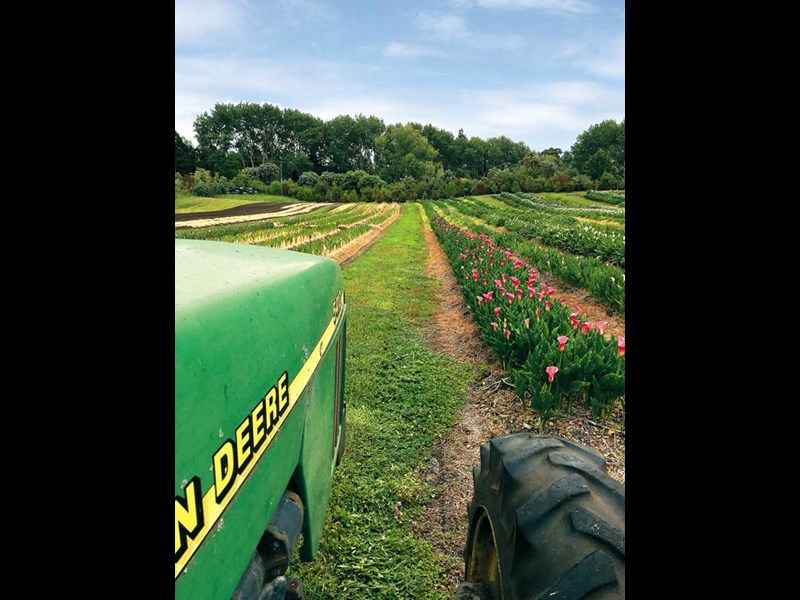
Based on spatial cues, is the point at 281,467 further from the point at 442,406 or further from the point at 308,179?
the point at 308,179

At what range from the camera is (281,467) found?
4.42 feet

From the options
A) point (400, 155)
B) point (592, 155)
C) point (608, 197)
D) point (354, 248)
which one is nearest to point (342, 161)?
point (400, 155)

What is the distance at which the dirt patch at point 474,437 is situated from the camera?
2.82 meters

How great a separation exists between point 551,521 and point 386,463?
214 centimetres

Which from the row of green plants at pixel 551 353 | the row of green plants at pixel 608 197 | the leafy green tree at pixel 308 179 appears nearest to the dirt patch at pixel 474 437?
the row of green plants at pixel 551 353

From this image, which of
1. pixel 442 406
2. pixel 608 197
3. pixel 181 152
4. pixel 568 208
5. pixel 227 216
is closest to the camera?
pixel 181 152

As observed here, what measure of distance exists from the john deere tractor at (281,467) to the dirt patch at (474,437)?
2.81 feet

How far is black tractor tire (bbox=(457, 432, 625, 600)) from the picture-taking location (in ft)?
3.92

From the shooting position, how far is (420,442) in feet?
12.0

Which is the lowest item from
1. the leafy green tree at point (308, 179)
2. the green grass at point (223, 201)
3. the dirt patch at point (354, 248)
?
the dirt patch at point (354, 248)

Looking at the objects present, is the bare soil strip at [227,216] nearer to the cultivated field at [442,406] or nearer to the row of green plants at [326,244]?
the row of green plants at [326,244]

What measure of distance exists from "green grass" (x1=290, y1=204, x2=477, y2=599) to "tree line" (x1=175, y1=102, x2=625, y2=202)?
40778 mm
